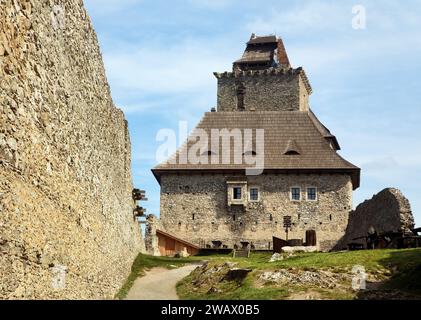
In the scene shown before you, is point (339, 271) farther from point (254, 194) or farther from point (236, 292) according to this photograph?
point (254, 194)

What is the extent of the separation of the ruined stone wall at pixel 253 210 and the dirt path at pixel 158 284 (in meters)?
12.4

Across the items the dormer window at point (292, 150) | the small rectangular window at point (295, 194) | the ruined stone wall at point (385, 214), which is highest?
the dormer window at point (292, 150)

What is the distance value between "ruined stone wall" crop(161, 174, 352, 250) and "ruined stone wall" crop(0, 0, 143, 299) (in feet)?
85.2

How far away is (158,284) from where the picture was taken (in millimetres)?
29547

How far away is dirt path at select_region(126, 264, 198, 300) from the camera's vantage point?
25948mm

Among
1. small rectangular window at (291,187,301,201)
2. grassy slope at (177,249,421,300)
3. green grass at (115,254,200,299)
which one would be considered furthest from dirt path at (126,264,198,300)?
small rectangular window at (291,187,301,201)

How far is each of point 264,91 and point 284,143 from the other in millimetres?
11673

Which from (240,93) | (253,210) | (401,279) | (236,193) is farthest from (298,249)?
(240,93)

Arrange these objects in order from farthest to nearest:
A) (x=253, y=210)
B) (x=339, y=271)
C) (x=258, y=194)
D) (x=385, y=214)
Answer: (x=258, y=194) → (x=253, y=210) → (x=385, y=214) → (x=339, y=271)

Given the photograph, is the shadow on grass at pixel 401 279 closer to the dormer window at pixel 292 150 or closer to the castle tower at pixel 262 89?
the dormer window at pixel 292 150

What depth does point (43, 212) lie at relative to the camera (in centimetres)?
1271

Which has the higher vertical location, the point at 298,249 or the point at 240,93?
the point at 240,93

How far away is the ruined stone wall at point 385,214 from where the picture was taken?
110ft

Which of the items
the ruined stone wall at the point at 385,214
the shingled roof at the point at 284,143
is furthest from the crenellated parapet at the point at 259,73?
the ruined stone wall at the point at 385,214
